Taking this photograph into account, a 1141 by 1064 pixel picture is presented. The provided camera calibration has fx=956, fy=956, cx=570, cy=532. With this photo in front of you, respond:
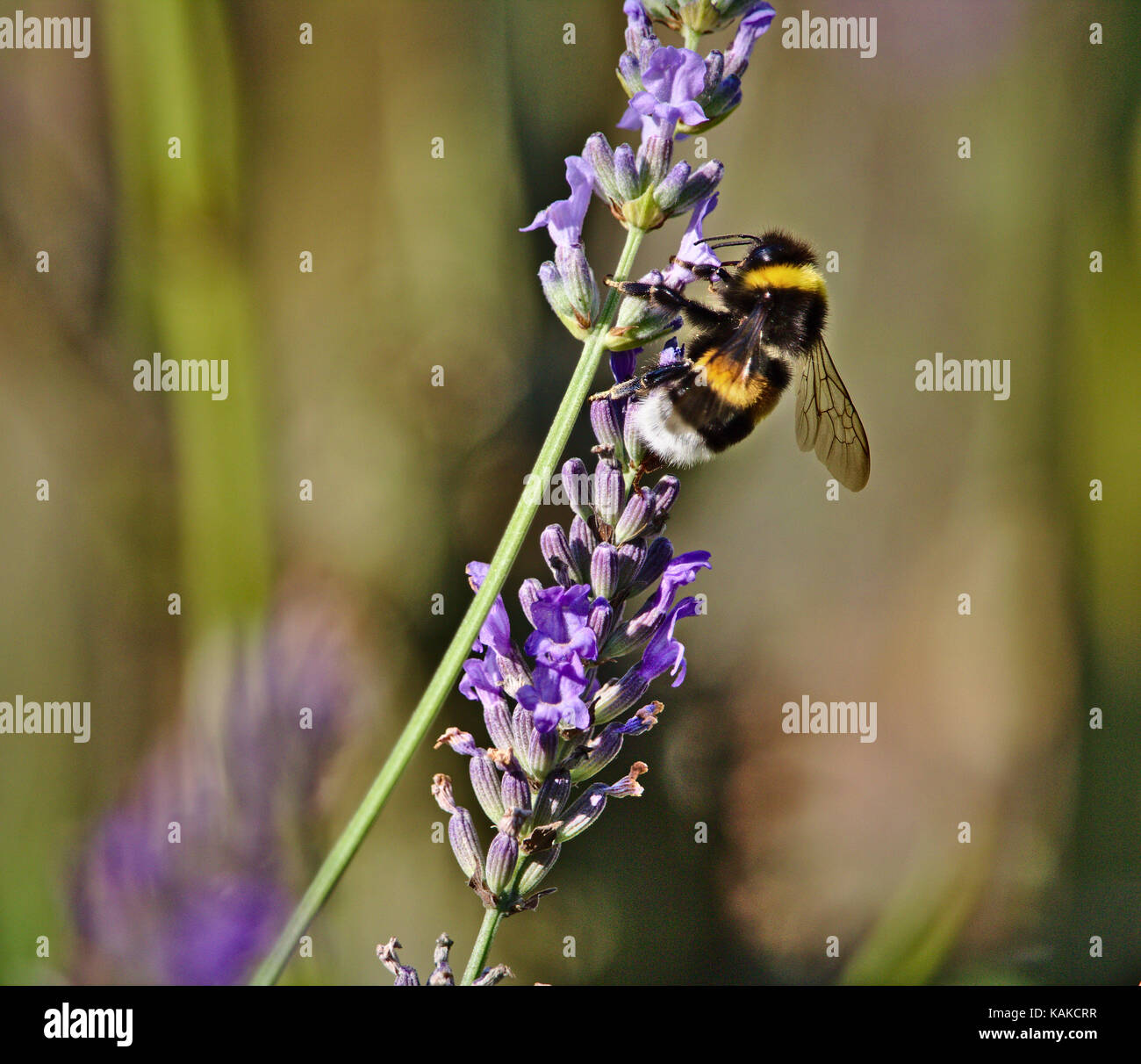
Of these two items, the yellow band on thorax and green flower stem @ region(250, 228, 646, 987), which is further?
the yellow band on thorax

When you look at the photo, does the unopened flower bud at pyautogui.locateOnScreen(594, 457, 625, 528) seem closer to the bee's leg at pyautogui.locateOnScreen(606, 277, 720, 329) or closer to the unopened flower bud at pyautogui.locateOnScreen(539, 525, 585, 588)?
the unopened flower bud at pyautogui.locateOnScreen(539, 525, 585, 588)

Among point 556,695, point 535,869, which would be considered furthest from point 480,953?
point 556,695

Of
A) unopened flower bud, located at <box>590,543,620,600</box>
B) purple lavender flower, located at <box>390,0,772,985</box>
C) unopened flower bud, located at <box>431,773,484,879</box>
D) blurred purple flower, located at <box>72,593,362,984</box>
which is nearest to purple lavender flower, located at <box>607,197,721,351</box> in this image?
purple lavender flower, located at <box>390,0,772,985</box>

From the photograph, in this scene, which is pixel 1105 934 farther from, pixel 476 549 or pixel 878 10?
pixel 878 10

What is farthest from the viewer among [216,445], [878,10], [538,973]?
[878,10]

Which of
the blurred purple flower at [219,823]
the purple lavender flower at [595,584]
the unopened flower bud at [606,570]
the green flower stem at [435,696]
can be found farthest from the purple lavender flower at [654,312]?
the blurred purple flower at [219,823]

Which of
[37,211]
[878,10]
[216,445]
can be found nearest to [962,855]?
[216,445]
